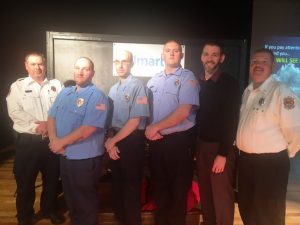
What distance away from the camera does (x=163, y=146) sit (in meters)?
2.39

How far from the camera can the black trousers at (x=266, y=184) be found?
217 cm

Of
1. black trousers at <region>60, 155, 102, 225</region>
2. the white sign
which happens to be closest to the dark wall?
the white sign

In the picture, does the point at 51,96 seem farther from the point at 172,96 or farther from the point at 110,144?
the point at 172,96

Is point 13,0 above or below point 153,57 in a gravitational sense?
above

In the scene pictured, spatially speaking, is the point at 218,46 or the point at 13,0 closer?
the point at 218,46

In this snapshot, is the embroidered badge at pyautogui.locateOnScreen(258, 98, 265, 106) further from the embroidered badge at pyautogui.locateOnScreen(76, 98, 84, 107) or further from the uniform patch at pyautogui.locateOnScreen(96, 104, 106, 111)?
the embroidered badge at pyautogui.locateOnScreen(76, 98, 84, 107)

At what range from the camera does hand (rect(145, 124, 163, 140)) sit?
2.35 m

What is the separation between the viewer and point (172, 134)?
2379mm

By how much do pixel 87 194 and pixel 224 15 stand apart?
147 inches

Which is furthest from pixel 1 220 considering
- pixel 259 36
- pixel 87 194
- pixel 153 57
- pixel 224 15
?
pixel 259 36

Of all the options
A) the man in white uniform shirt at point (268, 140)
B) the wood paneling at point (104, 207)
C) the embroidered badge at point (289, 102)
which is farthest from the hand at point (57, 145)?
the embroidered badge at point (289, 102)

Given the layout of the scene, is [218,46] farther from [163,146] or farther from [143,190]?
[143,190]

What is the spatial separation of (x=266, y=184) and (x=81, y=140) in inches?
52.0

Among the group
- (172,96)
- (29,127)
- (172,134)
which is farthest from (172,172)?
(29,127)
